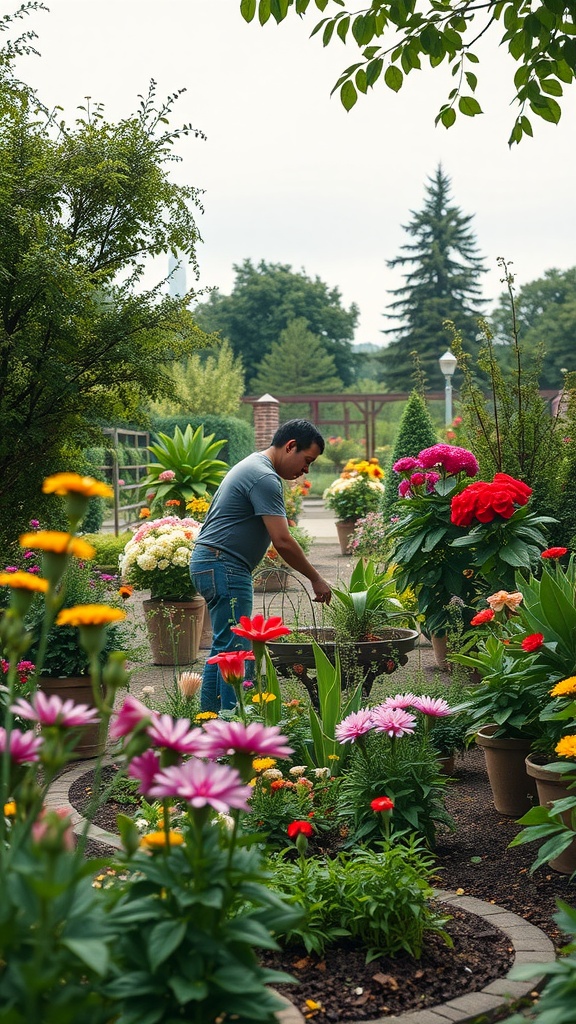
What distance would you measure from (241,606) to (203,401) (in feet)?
64.5

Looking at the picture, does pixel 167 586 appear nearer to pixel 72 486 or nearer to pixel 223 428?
pixel 72 486

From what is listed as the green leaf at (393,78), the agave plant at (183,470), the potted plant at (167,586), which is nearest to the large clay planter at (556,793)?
the green leaf at (393,78)

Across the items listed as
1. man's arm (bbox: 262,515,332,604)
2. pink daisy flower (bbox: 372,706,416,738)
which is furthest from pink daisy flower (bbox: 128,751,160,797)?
man's arm (bbox: 262,515,332,604)

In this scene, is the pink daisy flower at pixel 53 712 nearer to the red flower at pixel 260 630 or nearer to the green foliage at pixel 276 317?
the red flower at pixel 260 630

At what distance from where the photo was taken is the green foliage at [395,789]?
300 centimetres

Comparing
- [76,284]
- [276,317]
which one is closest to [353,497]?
[76,284]

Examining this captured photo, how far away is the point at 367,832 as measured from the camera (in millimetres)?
2959

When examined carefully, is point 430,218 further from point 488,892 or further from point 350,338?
point 488,892

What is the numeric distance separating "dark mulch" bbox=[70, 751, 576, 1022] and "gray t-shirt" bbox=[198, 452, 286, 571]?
1420 mm

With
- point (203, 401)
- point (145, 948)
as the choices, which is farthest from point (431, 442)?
point (203, 401)

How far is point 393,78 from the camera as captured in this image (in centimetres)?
403

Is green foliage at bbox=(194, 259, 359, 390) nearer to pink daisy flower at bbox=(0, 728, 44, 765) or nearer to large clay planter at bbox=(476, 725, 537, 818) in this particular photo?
large clay planter at bbox=(476, 725, 537, 818)

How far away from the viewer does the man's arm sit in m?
3.99

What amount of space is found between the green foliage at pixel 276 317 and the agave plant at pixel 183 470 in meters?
37.1
